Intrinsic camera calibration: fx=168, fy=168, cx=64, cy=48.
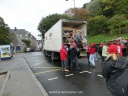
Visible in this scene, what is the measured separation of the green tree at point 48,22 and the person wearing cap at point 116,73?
40078 mm

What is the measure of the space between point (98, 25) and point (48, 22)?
45.5 ft

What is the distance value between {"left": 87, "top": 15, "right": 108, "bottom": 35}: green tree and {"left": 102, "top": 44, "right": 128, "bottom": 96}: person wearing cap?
101 ft

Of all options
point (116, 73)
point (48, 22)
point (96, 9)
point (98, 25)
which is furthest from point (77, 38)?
point (96, 9)

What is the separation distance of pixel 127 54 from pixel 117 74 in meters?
13.4

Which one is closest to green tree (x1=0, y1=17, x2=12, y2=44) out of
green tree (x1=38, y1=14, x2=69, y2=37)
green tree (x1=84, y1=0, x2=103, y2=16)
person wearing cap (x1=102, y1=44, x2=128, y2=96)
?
green tree (x1=38, y1=14, x2=69, y2=37)

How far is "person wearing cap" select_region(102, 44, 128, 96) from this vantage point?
324cm

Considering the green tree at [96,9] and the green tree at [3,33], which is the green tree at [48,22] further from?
the green tree at [3,33]

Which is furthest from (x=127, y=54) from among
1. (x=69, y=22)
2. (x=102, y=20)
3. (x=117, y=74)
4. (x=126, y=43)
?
(x=102, y=20)

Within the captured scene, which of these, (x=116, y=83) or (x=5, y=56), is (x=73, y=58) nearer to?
(x=116, y=83)

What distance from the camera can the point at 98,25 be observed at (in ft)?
115

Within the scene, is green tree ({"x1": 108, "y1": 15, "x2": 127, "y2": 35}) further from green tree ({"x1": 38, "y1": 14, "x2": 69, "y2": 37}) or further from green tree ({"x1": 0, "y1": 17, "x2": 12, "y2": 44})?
green tree ({"x1": 0, "y1": 17, "x2": 12, "y2": 44})

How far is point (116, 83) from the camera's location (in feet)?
10.9

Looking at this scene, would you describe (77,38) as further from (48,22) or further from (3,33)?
(3,33)

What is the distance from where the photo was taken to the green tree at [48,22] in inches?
1697
